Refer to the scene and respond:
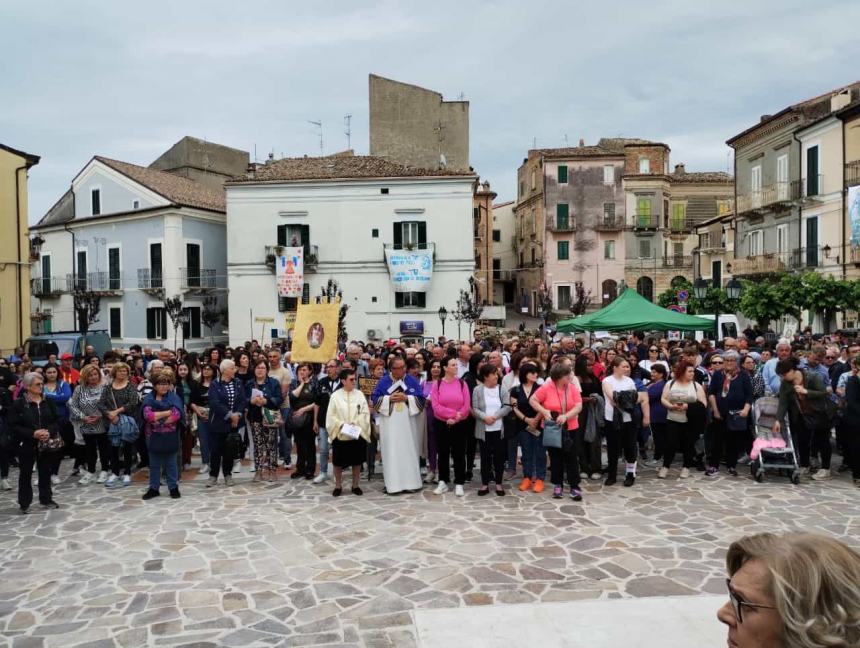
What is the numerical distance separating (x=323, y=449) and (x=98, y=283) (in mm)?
32570

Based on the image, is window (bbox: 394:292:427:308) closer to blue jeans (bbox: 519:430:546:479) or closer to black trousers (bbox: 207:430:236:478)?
black trousers (bbox: 207:430:236:478)

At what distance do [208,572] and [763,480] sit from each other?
7.27 m

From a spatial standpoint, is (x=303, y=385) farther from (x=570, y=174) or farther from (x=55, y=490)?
(x=570, y=174)

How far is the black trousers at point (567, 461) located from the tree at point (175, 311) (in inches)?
1025

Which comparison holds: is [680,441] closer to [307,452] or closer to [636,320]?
[307,452]

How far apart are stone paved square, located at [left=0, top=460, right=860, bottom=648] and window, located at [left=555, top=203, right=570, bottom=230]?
4045cm

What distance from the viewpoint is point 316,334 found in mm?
12508

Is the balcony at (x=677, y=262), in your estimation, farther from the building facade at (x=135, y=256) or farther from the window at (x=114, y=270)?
the window at (x=114, y=270)

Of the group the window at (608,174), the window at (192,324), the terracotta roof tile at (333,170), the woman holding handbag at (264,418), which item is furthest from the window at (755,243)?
the woman holding handbag at (264,418)

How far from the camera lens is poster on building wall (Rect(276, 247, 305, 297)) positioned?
111 ft

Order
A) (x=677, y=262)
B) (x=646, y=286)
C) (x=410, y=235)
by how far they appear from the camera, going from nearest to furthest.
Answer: (x=410, y=235) → (x=677, y=262) → (x=646, y=286)

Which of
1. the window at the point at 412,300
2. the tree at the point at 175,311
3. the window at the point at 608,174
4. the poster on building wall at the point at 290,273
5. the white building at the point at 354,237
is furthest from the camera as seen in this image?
the window at the point at 608,174

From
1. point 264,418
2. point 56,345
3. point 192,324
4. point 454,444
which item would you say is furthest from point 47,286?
point 454,444

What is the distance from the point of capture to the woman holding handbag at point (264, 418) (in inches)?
380
